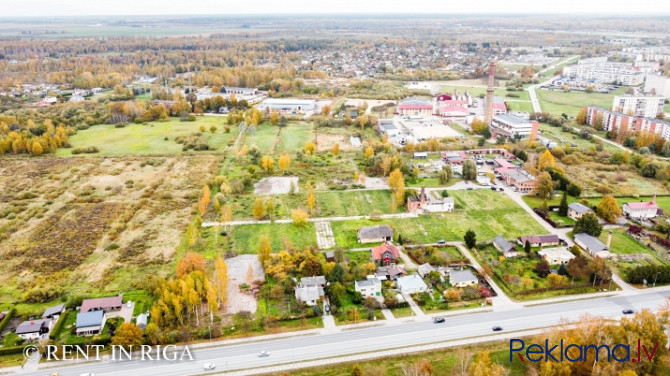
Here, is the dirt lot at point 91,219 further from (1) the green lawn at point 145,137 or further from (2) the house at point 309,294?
(2) the house at point 309,294

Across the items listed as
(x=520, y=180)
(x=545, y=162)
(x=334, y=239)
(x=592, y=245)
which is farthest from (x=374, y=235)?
(x=545, y=162)

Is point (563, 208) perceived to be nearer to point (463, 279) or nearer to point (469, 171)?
point (469, 171)

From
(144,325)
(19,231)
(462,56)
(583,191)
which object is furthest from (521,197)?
(462,56)

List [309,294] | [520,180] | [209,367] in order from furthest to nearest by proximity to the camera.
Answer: [520,180] → [309,294] → [209,367]

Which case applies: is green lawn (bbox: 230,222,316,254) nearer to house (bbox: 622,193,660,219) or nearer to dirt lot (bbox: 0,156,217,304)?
dirt lot (bbox: 0,156,217,304)

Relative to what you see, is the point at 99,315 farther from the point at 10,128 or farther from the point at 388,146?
the point at 10,128

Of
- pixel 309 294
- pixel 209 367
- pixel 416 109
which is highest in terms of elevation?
pixel 416 109
